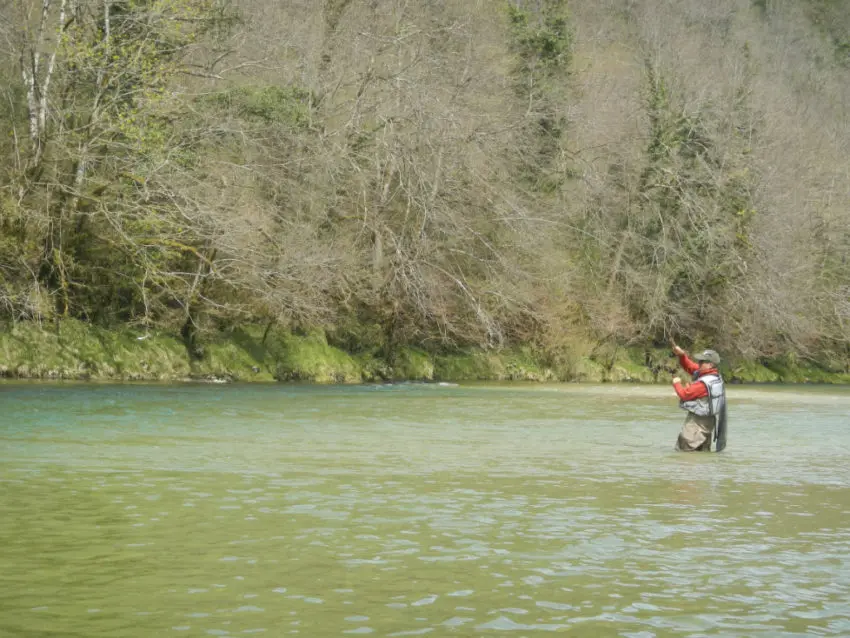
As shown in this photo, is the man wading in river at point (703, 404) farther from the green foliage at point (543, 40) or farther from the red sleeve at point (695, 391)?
the green foliage at point (543, 40)

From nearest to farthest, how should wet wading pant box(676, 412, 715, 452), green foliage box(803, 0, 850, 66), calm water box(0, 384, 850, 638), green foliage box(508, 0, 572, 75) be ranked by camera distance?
calm water box(0, 384, 850, 638) → wet wading pant box(676, 412, 715, 452) → green foliage box(508, 0, 572, 75) → green foliage box(803, 0, 850, 66)

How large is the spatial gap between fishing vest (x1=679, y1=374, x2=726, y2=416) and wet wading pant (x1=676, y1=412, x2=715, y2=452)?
156mm

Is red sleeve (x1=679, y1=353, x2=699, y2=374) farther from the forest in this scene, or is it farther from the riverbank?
the riverbank

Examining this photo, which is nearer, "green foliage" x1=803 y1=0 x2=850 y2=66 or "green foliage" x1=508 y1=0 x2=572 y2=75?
"green foliage" x1=508 y1=0 x2=572 y2=75

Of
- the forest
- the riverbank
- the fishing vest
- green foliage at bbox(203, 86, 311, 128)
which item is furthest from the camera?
green foliage at bbox(203, 86, 311, 128)

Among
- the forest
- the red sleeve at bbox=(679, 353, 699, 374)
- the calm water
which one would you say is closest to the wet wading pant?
the calm water

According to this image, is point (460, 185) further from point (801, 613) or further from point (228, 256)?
point (801, 613)

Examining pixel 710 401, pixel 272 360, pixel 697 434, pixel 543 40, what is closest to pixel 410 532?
pixel 710 401

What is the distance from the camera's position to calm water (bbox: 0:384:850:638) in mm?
7398

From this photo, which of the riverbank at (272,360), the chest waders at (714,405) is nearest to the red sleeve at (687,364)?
the chest waders at (714,405)

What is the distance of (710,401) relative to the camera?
57.9 ft

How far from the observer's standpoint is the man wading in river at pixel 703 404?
58.2ft

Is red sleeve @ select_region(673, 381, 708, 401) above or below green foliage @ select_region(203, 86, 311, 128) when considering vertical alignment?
below

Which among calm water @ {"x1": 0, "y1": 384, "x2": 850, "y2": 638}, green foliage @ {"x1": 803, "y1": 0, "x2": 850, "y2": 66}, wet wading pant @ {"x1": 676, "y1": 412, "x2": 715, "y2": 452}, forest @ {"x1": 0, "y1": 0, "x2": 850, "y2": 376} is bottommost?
calm water @ {"x1": 0, "y1": 384, "x2": 850, "y2": 638}
